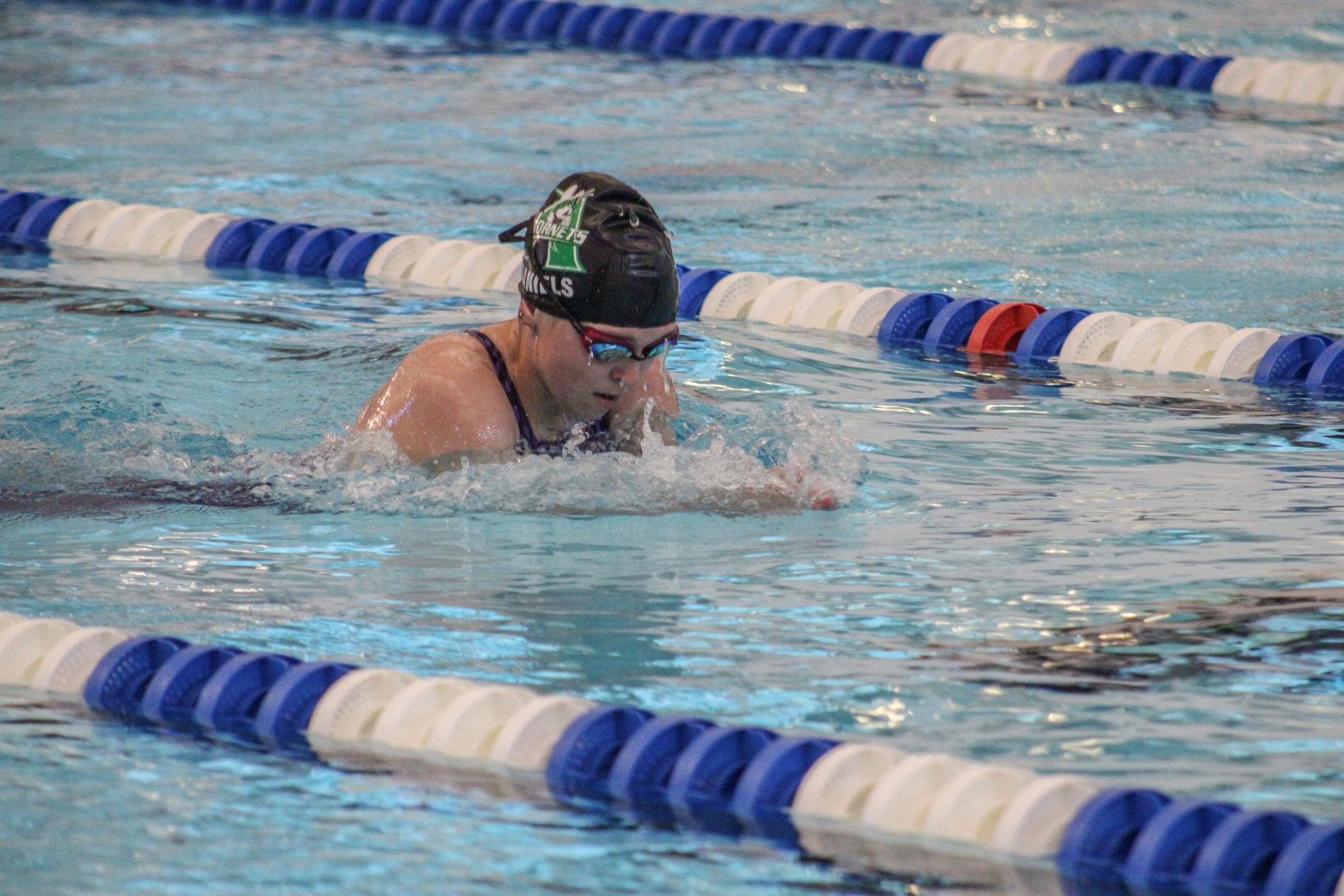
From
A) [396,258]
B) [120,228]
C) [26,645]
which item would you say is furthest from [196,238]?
[26,645]

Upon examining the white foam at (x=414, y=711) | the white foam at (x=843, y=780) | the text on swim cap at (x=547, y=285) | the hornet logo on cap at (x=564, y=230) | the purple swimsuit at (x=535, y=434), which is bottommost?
the white foam at (x=414, y=711)

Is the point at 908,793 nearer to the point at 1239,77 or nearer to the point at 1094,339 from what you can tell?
the point at 1094,339

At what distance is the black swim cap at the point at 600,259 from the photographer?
12.1ft

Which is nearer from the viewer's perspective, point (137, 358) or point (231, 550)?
point (231, 550)

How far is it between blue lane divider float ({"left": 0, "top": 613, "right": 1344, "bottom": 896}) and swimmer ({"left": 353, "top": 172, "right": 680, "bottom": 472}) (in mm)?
1009

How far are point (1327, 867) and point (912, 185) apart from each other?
5160 mm

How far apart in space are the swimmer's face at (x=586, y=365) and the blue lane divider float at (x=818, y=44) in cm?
560

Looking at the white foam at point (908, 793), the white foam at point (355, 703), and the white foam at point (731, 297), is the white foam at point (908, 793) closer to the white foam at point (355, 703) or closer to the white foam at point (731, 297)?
the white foam at point (355, 703)

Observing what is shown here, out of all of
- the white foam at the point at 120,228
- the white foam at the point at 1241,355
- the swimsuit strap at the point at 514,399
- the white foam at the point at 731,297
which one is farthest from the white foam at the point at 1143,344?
the white foam at the point at 120,228

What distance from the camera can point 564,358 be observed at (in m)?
3.80

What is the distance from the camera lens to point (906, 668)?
9.45ft

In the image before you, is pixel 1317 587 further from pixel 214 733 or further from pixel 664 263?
pixel 214 733

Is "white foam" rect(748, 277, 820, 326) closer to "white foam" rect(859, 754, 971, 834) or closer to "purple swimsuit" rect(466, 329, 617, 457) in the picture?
"purple swimsuit" rect(466, 329, 617, 457)

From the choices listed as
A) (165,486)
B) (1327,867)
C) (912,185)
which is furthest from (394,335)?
(1327,867)
